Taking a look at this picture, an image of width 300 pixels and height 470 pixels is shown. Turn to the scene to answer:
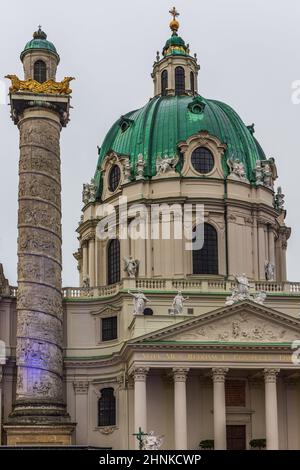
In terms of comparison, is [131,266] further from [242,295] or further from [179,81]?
[179,81]

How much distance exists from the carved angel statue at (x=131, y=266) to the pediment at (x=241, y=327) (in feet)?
30.1

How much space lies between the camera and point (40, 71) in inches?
2466

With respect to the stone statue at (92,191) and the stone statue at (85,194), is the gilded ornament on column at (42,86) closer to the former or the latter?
the stone statue at (92,191)

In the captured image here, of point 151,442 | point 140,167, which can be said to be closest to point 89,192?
point 140,167

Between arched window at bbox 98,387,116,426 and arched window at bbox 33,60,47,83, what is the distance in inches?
775

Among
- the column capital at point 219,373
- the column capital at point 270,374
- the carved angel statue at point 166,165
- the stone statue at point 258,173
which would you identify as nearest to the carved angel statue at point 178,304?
the column capital at point 219,373

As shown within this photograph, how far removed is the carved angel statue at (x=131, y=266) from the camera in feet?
230

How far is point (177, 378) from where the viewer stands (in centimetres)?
6084

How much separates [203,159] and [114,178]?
6796 millimetres

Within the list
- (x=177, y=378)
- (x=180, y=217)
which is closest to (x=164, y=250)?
(x=180, y=217)

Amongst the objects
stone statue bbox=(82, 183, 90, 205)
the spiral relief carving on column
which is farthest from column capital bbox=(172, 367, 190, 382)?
stone statue bbox=(82, 183, 90, 205)

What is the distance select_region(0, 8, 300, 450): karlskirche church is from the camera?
60000mm
